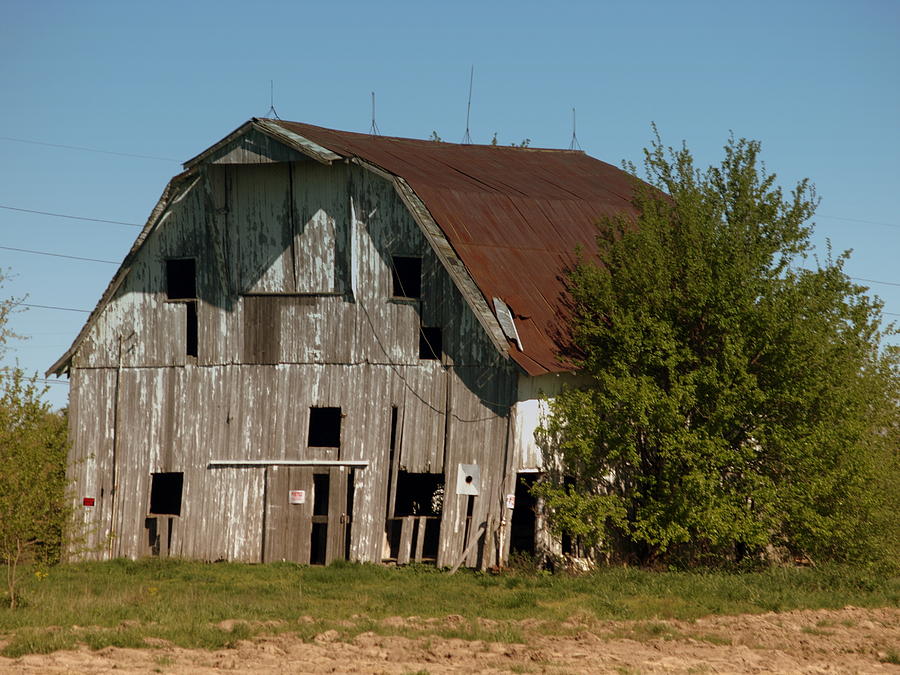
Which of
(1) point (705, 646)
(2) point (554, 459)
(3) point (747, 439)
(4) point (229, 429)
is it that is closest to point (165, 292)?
(4) point (229, 429)

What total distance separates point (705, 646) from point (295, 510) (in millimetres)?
10099

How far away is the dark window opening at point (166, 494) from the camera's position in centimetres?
2539

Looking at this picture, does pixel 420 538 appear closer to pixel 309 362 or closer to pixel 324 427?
pixel 309 362

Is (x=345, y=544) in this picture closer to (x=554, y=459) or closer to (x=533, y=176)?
(x=554, y=459)

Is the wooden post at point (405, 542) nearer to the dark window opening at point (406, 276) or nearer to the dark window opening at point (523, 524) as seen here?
the dark window opening at point (523, 524)

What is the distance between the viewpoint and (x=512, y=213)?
25969 millimetres

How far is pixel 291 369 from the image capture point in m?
23.5

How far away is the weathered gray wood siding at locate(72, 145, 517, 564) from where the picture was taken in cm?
2256

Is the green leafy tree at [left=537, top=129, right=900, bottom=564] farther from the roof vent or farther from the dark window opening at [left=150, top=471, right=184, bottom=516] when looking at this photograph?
the dark window opening at [left=150, top=471, right=184, bottom=516]

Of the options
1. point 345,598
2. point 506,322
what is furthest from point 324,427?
point 345,598

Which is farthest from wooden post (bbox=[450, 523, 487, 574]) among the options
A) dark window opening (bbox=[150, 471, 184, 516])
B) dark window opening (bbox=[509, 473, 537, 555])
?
dark window opening (bbox=[150, 471, 184, 516])

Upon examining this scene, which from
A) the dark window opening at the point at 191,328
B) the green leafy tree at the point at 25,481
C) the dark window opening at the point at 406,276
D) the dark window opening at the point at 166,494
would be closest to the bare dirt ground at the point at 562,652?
the green leafy tree at the point at 25,481

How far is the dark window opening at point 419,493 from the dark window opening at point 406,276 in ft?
14.9

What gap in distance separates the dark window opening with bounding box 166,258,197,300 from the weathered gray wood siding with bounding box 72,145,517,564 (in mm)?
A: 448
